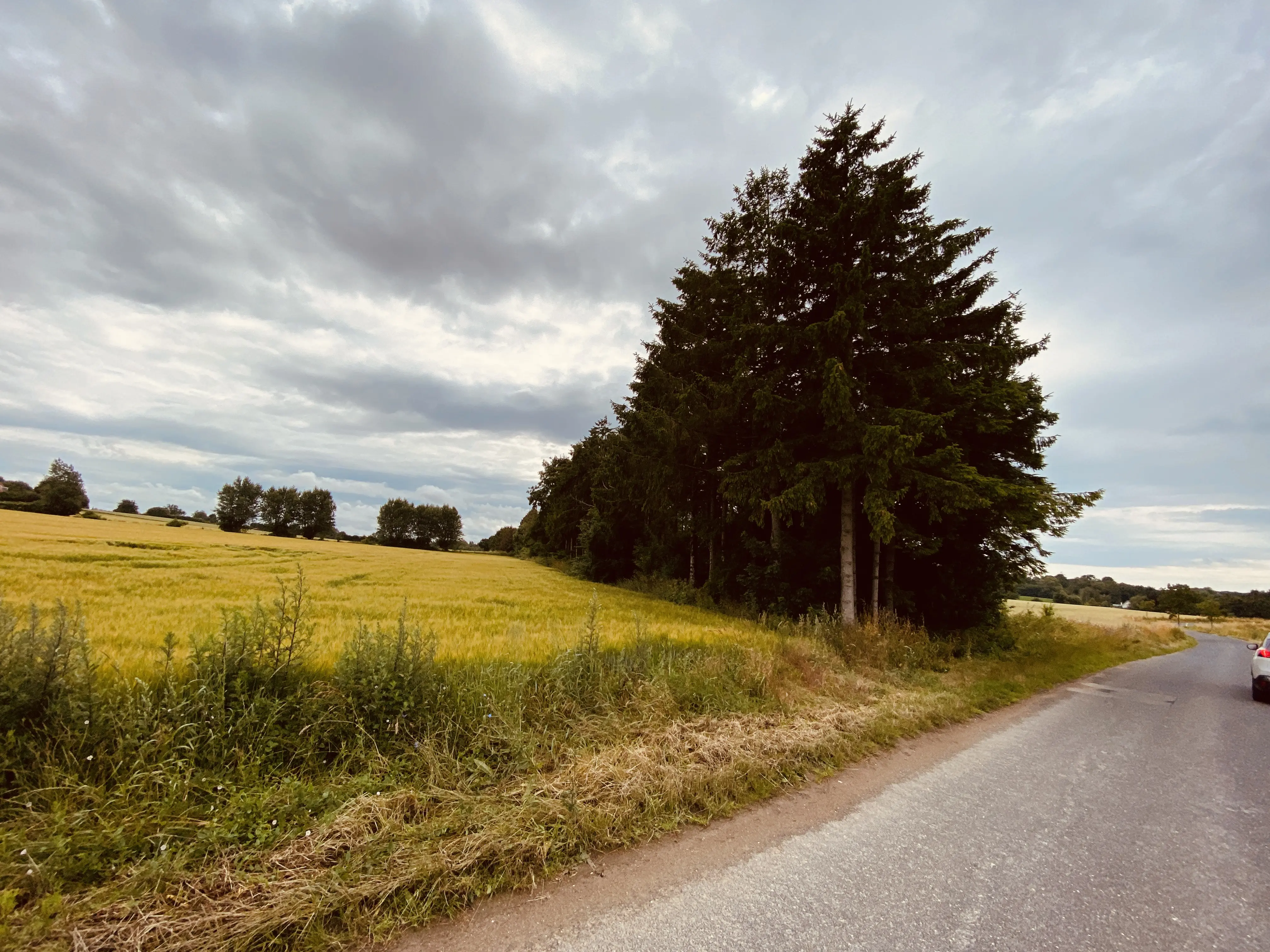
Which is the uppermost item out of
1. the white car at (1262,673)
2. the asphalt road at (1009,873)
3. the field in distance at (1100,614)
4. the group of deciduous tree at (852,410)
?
the group of deciduous tree at (852,410)

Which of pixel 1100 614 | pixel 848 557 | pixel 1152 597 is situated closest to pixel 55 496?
pixel 848 557

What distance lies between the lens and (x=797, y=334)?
11562mm

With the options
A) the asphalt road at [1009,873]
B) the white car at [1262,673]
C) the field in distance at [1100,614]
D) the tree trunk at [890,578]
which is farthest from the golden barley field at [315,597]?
the field in distance at [1100,614]

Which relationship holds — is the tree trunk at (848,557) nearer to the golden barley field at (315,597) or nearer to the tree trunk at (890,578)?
the golden barley field at (315,597)

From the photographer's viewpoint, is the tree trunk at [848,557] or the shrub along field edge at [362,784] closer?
the shrub along field edge at [362,784]

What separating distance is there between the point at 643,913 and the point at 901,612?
15438 mm

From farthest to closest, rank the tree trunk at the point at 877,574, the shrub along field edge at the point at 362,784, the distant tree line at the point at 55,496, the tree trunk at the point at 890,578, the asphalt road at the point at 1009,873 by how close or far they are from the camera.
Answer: the distant tree line at the point at 55,496, the tree trunk at the point at 890,578, the tree trunk at the point at 877,574, the asphalt road at the point at 1009,873, the shrub along field edge at the point at 362,784

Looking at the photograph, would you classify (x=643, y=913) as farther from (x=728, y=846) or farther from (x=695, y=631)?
(x=695, y=631)

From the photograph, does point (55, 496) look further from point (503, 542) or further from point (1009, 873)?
point (1009, 873)

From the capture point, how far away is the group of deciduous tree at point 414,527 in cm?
9981

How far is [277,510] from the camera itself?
87.0m

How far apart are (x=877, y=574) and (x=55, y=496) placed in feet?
281

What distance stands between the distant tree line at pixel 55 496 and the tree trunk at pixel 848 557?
81066 mm

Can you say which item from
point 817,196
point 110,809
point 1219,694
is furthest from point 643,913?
point 1219,694
